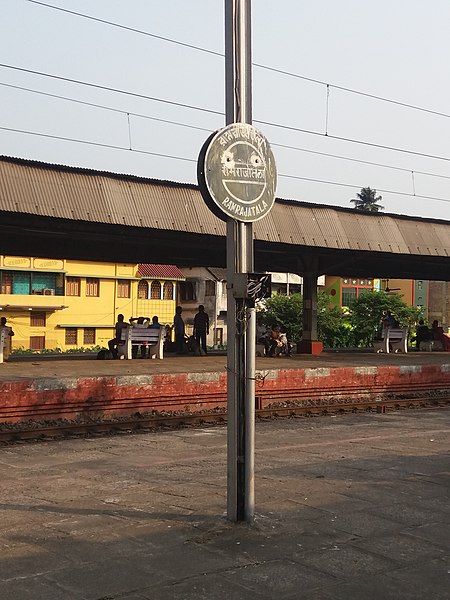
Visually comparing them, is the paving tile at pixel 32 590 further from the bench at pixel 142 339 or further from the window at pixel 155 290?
the window at pixel 155 290

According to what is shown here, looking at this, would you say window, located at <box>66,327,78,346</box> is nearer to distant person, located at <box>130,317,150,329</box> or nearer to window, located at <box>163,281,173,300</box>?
window, located at <box>163,281,173,300</box>

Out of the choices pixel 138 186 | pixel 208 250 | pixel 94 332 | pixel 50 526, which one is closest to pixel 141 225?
pixel 138 186

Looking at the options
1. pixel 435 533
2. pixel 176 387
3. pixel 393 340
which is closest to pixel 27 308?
pixel 393 340

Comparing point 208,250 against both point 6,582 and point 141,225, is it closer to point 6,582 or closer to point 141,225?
point 141,225

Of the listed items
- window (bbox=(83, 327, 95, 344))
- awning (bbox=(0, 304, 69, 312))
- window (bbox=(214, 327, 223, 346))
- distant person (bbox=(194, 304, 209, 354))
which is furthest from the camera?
window (bbox=(214, 327, 223, 346))

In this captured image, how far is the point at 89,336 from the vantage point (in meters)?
53.7

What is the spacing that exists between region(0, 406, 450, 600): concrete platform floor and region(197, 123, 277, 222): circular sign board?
2.59 meters

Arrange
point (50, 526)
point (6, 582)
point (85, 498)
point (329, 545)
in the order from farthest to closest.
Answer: point (85, 498) → point (50, 526) → point (329, 545) → point (6, 582)

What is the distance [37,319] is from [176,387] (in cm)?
3833

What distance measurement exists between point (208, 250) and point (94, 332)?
31.9 m

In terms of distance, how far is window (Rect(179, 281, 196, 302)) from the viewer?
6222 centimetres

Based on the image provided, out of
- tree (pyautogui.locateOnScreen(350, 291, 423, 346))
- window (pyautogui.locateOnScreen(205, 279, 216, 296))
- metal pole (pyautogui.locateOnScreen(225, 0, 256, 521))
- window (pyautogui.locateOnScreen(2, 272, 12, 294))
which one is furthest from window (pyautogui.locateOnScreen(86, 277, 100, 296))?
metal pole (pyautogui.locateOnScreen(225, 0, 256, 521))

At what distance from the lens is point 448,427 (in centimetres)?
1330

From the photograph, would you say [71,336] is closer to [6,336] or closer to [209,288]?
[209,288]
